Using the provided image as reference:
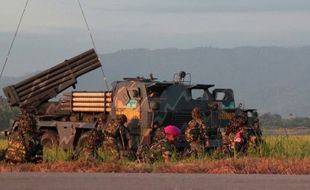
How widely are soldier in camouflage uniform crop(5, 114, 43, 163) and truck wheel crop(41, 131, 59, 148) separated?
20.9 ft

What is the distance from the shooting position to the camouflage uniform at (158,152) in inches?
635

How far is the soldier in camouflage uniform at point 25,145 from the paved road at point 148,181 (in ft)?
7.79

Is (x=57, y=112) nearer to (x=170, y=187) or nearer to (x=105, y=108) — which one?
(x=105, y=108)

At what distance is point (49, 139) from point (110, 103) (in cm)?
233

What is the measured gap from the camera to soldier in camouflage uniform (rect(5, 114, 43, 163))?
49.6ft

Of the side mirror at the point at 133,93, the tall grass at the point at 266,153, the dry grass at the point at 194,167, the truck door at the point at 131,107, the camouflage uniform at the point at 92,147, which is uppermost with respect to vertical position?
the side mirror at the point at 133,93

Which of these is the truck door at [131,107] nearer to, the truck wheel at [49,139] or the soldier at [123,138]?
the soldier at [123,138]

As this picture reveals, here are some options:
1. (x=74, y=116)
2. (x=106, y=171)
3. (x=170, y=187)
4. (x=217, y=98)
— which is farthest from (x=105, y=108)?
(x=170, y=187)

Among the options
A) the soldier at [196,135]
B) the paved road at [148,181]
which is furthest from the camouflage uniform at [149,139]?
the paved road at [148,181]

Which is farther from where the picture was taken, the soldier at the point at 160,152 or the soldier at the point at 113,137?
the soldier at the point at 113,137

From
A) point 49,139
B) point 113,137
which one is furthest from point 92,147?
point 49,139

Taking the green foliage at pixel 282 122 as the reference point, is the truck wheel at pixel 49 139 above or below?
below

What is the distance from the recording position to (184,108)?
21.3 metres

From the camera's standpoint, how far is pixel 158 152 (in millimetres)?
16312
